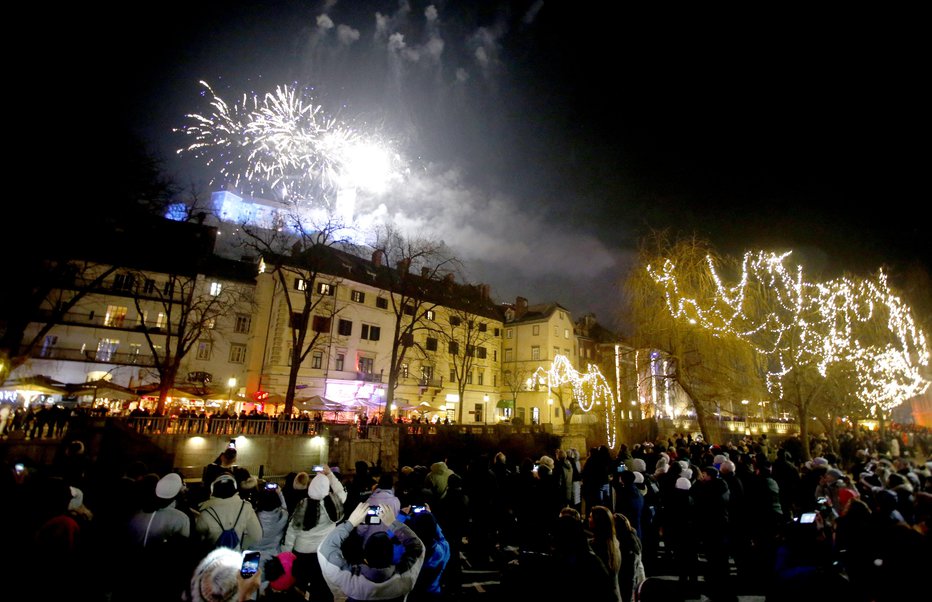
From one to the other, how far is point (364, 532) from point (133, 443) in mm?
18572

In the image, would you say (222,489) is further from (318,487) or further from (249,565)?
(249,565)

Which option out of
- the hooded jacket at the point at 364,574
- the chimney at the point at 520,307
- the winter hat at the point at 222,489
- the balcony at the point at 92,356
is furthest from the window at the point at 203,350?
the hooded jacket at the point at 364,574

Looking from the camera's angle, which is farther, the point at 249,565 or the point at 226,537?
the point at 226,537

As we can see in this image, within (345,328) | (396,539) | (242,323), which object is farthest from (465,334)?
(396,539)

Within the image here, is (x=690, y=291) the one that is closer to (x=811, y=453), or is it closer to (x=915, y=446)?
(x=811, y=453)

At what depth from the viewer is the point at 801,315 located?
2088 cm

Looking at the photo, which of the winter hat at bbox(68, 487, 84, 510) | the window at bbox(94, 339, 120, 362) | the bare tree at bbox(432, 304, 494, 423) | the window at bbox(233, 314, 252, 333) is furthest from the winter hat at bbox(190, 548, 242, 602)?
the bare tree at bbox(432, 304, 494, 423)

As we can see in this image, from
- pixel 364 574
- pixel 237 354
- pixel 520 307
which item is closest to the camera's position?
pixel 364 574

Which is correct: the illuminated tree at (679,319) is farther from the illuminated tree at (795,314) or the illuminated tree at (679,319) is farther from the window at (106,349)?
the window at (106,349)

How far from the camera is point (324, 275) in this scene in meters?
39.3

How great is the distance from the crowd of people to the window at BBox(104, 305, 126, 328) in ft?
103

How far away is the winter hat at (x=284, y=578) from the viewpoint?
5.02m

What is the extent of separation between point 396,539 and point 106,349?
39.9 metres

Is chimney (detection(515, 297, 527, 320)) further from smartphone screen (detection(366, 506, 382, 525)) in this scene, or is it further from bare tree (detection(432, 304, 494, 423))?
smartphone screen (detection(366, 506, 382, 525))
